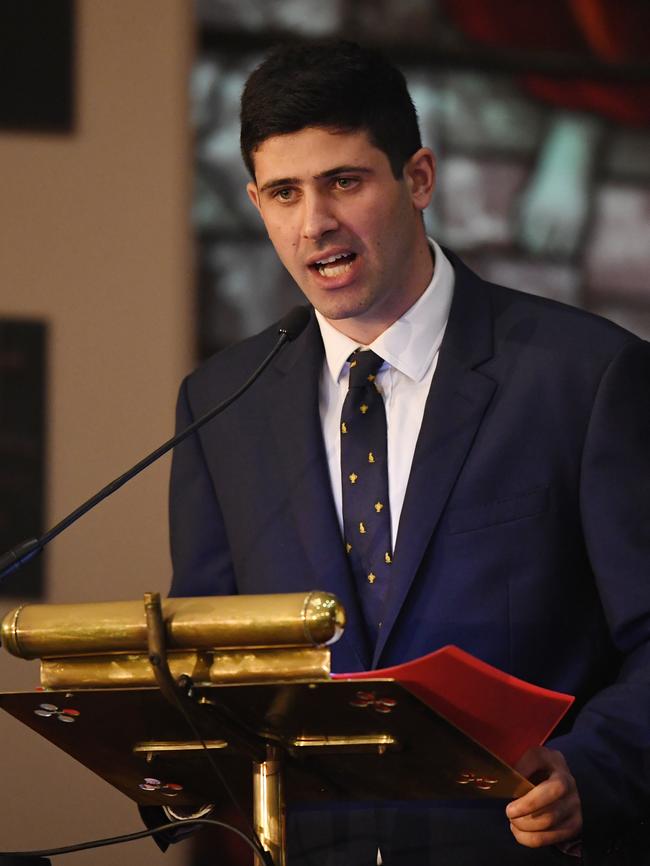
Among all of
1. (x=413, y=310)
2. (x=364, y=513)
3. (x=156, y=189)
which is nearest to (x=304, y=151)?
(x=413, y=310)

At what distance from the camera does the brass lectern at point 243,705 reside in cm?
139

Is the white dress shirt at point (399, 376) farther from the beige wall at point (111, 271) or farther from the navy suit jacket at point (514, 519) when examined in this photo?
the beige wall at point (111, 271)

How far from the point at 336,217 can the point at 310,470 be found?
0.36m

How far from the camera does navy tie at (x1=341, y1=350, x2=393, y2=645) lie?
204cm

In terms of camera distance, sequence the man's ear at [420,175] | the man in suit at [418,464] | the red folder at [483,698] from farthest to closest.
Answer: the man's ear at [420,175]
the man in suit at [418,464]
the red folder at [483,698]

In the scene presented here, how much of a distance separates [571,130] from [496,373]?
1801mm

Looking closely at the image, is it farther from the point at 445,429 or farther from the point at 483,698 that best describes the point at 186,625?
the point at 445,429

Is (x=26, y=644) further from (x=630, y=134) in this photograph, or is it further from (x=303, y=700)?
(x=630, y=134)

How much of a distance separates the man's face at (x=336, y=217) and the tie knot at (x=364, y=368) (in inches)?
2.7

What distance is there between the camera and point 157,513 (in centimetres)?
358

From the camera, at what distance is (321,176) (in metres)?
2.09

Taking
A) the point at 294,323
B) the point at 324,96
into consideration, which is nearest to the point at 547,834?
the point at 294,323

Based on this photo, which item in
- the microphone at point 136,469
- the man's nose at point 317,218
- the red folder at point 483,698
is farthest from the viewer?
the man's nose at point 317,218

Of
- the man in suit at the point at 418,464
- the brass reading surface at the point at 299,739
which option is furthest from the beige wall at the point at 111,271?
the brass reading surface at the point at 299,739
